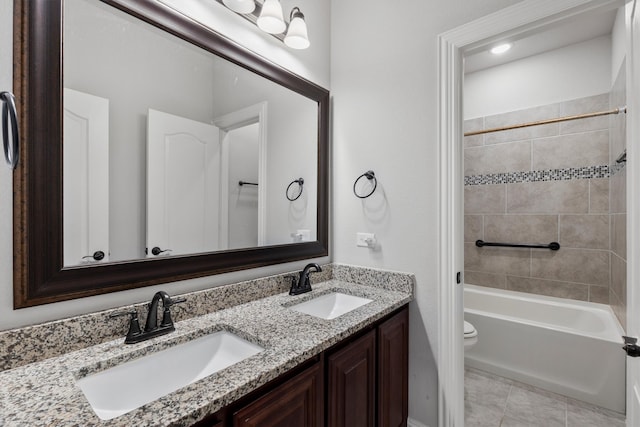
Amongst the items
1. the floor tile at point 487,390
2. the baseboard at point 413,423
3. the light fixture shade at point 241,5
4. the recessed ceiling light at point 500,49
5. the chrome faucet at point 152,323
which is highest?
the recessed ceiling light at point 500,49

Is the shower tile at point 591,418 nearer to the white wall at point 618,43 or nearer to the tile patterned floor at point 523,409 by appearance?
the tile patterned floor at point 523,409

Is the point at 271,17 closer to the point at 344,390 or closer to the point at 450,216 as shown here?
the point at 450,216

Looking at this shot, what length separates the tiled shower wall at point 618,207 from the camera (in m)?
1.86

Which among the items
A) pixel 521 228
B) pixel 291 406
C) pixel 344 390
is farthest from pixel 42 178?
pixel 521 228

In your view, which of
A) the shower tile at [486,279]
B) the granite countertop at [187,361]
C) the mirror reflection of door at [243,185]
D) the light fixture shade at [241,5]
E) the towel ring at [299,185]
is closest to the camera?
the granite countertop at [187,361]

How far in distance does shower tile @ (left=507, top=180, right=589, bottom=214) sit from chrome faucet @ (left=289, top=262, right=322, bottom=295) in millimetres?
2220

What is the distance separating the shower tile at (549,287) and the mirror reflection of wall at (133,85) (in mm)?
2593

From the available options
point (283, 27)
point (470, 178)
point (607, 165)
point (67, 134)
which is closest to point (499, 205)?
point (470, 178)

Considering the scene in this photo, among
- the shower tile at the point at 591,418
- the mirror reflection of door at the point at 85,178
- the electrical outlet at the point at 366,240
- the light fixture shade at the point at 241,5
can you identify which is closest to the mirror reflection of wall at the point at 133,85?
the mirror reflection of door at the point at 85,178

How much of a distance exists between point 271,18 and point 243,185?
2.56 ft

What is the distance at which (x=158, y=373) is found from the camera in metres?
0.95

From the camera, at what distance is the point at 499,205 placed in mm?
2893

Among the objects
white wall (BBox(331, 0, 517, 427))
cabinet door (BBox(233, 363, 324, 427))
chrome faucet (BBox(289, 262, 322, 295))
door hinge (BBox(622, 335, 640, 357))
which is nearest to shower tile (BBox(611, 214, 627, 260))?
door hinge (BBox(622, 335, 640, 357))

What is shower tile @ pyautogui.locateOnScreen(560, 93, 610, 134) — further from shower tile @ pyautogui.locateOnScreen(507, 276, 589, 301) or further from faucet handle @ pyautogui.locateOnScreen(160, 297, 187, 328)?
faucet handle @ pyautogui.locateOnScreen(160, 297, 187, 328)
